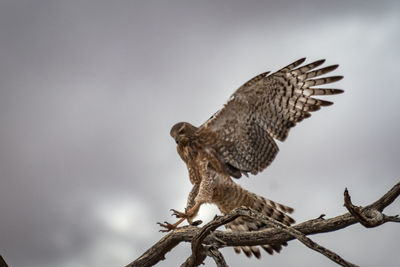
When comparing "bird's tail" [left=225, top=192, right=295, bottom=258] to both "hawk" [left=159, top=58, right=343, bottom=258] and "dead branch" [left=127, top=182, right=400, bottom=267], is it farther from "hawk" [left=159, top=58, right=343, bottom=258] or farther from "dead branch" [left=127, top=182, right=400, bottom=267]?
"dead branch" [left=127, top=182, right=400, bottom=267]

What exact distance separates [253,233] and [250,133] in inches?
85.4

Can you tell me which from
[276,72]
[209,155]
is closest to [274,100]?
[276,72]

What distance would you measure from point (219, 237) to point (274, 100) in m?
2.34

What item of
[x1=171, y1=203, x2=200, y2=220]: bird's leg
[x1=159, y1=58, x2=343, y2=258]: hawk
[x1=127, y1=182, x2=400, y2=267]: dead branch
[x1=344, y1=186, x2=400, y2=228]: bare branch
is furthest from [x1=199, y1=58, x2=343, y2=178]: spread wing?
[x1=344, y1=186, x2=400, y2=228]: bare branch

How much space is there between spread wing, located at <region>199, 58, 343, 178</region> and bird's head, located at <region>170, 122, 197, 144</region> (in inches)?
6.0

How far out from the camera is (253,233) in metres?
5.40

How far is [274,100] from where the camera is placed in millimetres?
7160

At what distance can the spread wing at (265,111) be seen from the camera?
7.06 metres

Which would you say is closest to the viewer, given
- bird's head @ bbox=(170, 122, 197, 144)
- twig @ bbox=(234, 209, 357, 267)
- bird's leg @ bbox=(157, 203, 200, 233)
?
twig @ bbox=(234, 209, 357, 267)

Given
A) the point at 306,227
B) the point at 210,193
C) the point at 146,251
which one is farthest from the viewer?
the point at 210,193

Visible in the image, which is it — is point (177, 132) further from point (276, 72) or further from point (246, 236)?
point (246, 236)

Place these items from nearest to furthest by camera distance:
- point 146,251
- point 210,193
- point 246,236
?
point 246,236
point 146,251
point 210,193

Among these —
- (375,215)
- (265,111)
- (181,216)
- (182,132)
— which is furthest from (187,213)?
(375,215)

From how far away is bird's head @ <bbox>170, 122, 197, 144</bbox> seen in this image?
725 cm
